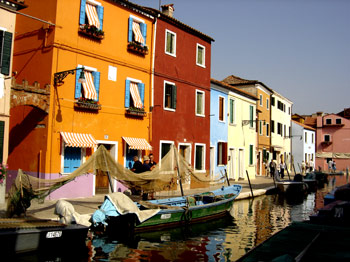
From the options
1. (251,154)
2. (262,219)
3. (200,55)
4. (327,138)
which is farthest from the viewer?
(327,138)

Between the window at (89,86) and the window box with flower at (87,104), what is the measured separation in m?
0.11

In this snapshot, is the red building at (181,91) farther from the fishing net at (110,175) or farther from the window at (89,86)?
the fishing net at (110,175)

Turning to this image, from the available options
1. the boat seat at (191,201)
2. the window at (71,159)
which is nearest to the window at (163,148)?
the window at (71,159)

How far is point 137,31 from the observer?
59.6 ft

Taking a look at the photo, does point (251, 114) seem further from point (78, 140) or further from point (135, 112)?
point (78, 140)

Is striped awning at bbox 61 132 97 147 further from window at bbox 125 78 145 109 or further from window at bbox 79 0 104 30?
window at bbox 79 0 104 30

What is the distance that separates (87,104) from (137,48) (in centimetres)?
430

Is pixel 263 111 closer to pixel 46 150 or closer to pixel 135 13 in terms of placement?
pixel 135 13

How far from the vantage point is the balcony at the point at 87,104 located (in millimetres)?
15172

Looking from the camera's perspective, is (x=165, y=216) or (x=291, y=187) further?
(x=291, y=187)

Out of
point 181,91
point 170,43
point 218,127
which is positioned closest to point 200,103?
point 181,91

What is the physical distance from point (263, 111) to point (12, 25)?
26462 millimetres

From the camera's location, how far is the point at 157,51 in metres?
19.4

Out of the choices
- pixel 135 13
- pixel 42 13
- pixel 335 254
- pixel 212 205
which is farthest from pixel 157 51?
pixel 335 254
